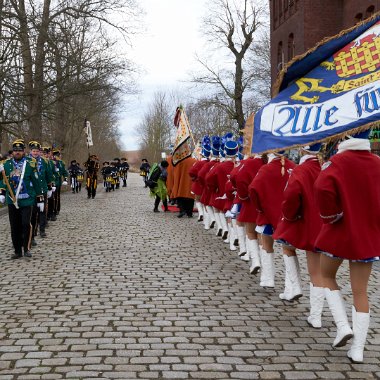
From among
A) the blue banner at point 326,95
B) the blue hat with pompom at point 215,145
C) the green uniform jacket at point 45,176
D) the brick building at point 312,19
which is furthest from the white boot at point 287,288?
the brick building at point 312,19

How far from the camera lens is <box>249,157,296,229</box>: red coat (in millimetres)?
6926

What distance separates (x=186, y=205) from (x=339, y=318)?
12181 millimetres

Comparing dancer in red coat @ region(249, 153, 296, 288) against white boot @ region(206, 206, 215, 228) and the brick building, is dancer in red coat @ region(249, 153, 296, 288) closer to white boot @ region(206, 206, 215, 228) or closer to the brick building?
white boot @ region(206, 206, 215, 228)

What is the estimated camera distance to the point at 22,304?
21.6ft

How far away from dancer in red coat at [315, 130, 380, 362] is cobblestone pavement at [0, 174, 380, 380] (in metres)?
0.55

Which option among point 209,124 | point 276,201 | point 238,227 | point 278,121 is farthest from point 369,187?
Answer: point 209,124

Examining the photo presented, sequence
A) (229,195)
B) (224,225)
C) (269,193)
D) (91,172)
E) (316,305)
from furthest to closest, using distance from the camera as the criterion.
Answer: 1. (91,172)
2. (224,225)
3. (229,195)
4. (269,193)
5. (316,305)

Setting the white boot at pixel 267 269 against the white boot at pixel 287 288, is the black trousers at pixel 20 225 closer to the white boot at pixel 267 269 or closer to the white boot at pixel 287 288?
the white boot at pixel 267 269

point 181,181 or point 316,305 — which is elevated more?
point 181,181

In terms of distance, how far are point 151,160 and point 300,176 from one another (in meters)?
64.6

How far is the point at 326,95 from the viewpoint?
15.6ft

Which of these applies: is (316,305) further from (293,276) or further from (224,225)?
(224,225)

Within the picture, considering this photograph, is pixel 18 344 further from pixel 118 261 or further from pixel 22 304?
pixel 118 261

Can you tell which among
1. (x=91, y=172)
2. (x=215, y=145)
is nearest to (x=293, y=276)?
(x=215, y=145)
